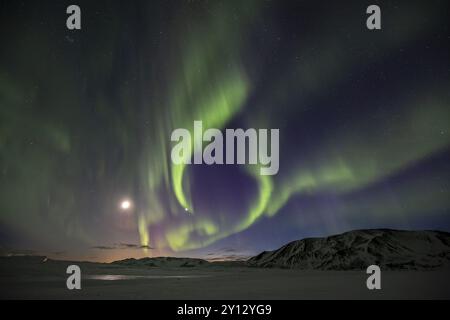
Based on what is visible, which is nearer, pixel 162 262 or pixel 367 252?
pixel 367 252

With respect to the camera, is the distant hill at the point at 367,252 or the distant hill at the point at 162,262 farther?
the distant hill at the point at 162,262

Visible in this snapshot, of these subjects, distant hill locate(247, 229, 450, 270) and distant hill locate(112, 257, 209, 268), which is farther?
distant hill locate(112, 257, 209, 268)

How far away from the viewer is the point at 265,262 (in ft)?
458

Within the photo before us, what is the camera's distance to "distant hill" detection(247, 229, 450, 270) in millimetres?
113500

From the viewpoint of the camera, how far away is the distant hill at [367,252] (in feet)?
372

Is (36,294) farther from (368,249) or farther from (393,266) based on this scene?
(368,249)

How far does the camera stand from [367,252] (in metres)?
125
